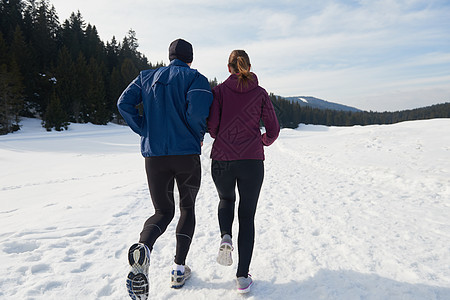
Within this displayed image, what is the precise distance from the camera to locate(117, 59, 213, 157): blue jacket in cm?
218

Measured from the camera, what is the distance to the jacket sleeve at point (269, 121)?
232 cm

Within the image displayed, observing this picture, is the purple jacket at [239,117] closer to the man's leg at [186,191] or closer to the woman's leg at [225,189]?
the woman's leg at [225,189]

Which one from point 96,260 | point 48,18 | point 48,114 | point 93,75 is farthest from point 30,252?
point 48,18

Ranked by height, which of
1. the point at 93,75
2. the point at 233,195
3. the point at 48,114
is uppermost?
the point at 93,75

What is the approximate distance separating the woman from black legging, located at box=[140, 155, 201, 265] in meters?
0.26

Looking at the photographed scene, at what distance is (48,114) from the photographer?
97.0ft

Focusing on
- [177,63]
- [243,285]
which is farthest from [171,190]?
[177,63]

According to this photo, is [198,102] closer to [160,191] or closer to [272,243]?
[160,191]

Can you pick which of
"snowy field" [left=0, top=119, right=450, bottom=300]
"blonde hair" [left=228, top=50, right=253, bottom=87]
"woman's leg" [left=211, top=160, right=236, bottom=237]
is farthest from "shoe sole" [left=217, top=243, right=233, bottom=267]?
"blonde hair" [left=228, top=50, right=253, bottom=87]

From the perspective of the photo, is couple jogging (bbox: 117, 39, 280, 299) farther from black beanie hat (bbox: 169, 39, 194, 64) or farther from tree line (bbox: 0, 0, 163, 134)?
tree line (bbox: 0, 0, 163, 134)

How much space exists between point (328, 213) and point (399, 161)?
649 centimetres

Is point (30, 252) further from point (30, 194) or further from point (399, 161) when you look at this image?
point (399, 161)

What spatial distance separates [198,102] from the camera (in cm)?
216

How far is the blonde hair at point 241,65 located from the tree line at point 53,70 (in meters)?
33.2
